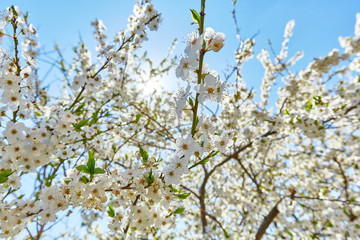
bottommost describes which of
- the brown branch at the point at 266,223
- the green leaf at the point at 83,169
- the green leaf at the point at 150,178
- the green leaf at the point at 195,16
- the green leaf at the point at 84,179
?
the green leaf at the point at 84,179

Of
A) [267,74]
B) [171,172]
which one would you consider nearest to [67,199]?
[171,172]

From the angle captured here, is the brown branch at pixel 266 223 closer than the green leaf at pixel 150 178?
No

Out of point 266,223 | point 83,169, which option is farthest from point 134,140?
point 266,223

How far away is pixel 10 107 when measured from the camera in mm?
1842

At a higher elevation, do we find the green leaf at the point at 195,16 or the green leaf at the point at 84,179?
the green leaf at the point at 195,16

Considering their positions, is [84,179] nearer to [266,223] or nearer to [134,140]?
[134,140]

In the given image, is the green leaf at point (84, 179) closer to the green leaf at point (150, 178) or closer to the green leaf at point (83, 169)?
the green leaf at point (83, 169)

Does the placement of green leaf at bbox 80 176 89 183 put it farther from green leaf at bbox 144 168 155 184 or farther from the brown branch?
the brown branch

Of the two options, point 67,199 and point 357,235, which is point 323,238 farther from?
point 67,199

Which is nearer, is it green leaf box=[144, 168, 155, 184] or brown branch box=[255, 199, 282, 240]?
green leaf box=[144, 168, 155, 184]

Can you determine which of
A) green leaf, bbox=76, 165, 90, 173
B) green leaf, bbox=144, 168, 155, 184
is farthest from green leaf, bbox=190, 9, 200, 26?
green leaf, bbox=76, 165, 90, 173

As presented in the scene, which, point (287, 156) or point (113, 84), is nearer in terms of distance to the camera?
point (113, 84)

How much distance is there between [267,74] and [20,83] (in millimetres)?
6637

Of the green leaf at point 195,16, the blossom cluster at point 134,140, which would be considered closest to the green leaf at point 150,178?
the blossom cluster at point 134,140
